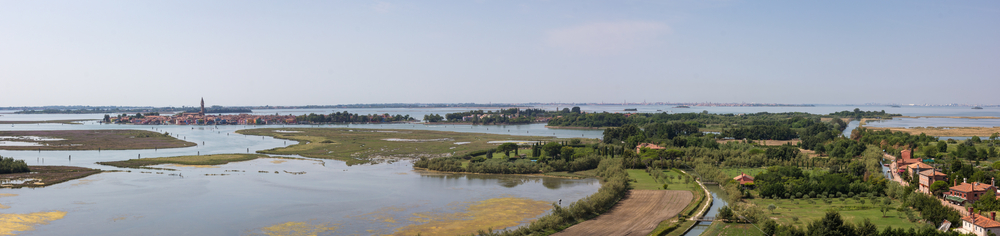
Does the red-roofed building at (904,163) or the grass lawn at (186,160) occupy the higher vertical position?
the red-roofed building at (904,163)

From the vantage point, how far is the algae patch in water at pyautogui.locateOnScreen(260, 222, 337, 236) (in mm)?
18406

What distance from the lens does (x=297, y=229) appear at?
1894cm

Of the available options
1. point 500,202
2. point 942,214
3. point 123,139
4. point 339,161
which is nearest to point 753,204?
point 942,214

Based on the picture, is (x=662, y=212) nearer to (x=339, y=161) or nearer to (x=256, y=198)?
(x=256, y=198)

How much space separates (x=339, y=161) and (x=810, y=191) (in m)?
29.0

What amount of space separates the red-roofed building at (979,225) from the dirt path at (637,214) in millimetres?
8809

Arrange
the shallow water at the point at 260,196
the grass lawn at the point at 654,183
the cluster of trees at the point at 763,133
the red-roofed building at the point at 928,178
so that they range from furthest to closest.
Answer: the cluster of trees at the point at 763,133
the grass lawn at the point at 654,183
the red-roofed building at the point at 928,178
the shallow water at the point at 260,196

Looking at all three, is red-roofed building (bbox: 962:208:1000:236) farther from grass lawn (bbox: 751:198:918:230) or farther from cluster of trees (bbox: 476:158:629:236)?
cluster of trees (bbox: 476:158:629:236)

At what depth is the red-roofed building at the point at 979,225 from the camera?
16.4 m

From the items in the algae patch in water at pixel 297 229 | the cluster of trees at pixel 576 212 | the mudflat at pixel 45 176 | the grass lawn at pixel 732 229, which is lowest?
the grass lawn at pixel 732 229

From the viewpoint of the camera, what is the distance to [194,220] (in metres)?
20.2

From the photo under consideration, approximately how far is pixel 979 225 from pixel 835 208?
579cm

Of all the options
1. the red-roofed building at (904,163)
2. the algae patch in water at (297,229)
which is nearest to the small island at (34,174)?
the algae patch in water at (297,229)

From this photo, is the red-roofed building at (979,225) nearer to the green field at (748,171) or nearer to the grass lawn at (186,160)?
the green field at (748,171)
